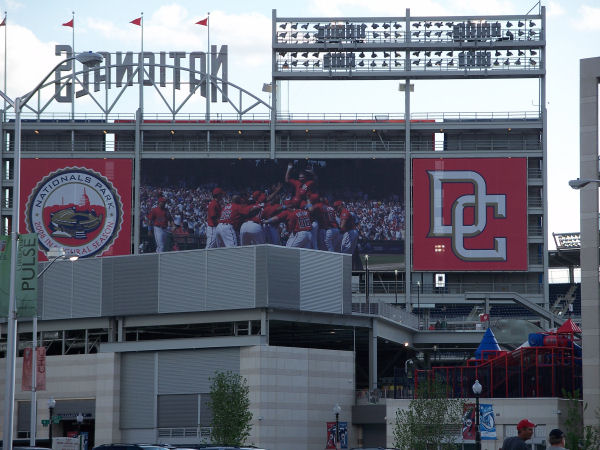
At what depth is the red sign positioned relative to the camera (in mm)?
117938

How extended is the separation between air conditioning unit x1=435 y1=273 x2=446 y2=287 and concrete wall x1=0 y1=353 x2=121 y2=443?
169 ft

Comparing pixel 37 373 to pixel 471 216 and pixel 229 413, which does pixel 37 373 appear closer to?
pixel 229 413

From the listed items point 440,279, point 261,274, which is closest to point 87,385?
point 261,274

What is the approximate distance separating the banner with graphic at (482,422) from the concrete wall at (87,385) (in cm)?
2292

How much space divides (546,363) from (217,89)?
64.8 meters

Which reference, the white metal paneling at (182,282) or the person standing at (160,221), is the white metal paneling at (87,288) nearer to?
the white metal paneling at (182,282)

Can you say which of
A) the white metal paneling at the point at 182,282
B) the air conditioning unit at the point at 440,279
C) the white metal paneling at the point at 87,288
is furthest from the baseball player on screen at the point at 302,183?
the white metal paneling at the point at 182,282

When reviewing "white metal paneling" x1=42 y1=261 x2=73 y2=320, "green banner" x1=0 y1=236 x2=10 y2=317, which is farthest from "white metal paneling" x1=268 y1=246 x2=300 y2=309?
"green banner" x1=0 y1=236 x2=10 y2=317

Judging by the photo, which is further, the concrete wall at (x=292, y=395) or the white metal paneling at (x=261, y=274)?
Result: the white metal paneling at (x=261, y=274)

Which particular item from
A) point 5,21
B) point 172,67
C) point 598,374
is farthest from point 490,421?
point 5,21

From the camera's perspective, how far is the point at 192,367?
240 ft

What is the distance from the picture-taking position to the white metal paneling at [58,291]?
253 feet

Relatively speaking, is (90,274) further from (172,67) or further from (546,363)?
(172,67)

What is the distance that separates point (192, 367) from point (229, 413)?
941 centimetres
